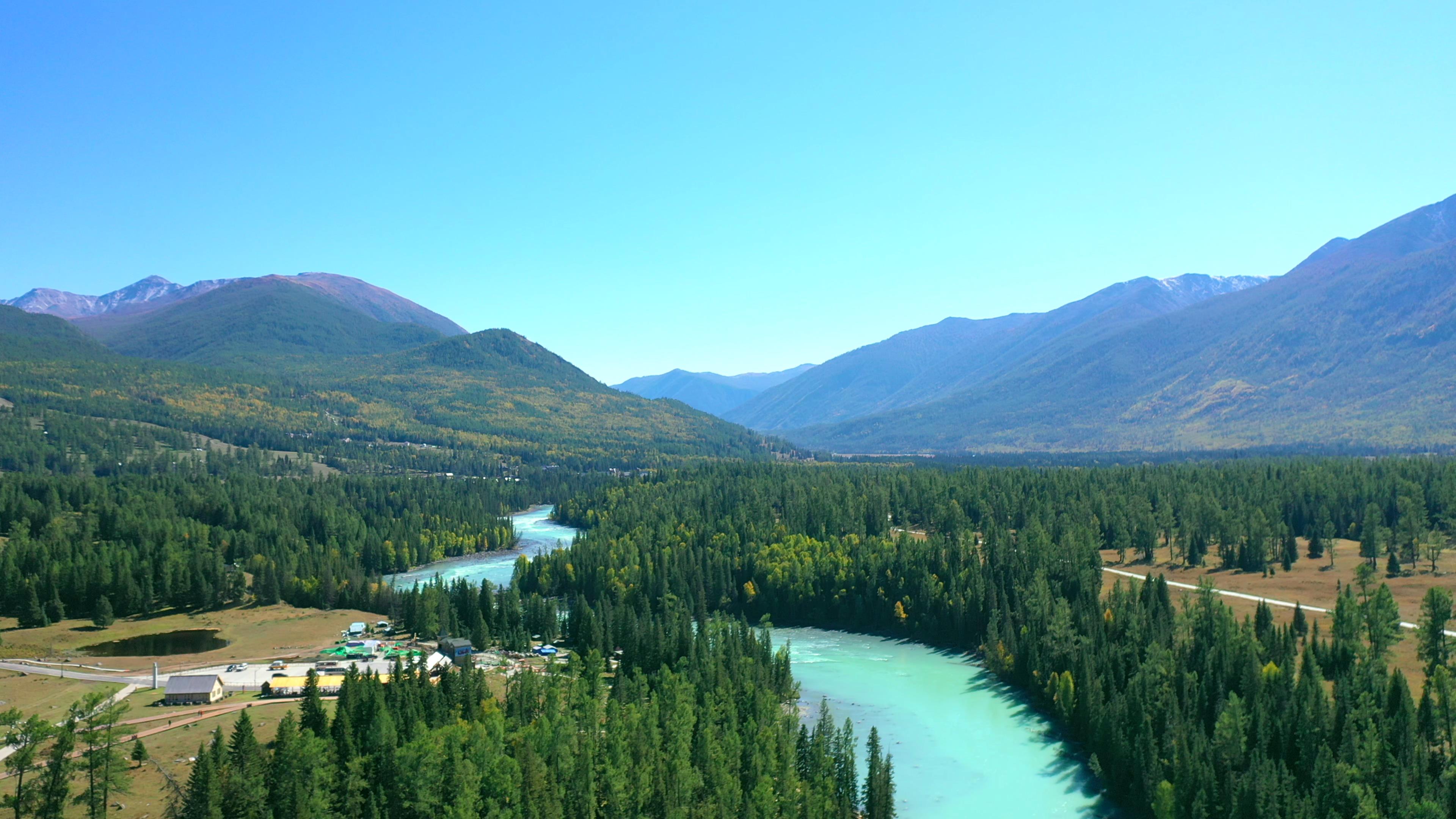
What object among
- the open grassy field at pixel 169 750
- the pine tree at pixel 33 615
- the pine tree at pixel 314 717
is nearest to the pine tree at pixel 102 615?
the pine tree at pixel 33 615

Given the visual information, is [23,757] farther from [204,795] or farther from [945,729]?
[945,729]

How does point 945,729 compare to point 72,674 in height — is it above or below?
below

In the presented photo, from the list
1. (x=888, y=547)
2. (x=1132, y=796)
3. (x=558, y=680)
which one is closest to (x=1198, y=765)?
(x=1132, y=796)

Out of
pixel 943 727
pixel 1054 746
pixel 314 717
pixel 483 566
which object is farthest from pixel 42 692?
pixel 483 566

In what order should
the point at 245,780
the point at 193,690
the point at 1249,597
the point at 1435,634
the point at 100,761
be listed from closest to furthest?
the point at 245,780
the point at 100,761
the point at 193,690
the point at 1435,634
the point at 1249,597

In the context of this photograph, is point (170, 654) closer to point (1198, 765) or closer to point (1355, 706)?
point (1198, 765)

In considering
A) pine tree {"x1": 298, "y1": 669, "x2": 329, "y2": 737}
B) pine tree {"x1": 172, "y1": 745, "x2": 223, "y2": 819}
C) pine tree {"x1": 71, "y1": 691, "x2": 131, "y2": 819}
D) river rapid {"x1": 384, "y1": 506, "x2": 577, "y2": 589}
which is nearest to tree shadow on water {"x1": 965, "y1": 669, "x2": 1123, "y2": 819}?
pine tree {"x1": 298, "y1": 669, "x2": 329, "y2": 737}

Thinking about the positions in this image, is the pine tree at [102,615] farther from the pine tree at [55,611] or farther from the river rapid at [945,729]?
the river rapid at [945,729]

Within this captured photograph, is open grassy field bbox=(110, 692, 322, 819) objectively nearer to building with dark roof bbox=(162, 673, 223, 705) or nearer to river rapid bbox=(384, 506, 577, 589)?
building with dark roof bbox=(162, 673, 223, 705)
